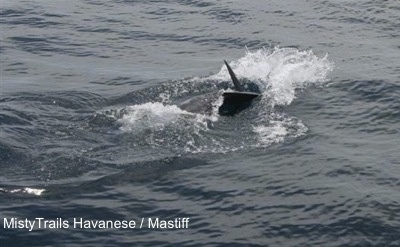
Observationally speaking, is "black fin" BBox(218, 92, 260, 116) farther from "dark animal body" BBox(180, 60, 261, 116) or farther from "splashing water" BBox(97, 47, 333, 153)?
"splashing water" BBox(97, 47, 333, 153)

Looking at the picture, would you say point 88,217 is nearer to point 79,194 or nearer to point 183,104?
point 79,194

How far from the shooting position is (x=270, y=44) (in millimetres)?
29953

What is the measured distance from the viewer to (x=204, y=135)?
64.9 feet

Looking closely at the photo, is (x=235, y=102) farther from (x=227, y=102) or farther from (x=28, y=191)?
(x=28, y=191)

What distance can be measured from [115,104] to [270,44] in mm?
9561

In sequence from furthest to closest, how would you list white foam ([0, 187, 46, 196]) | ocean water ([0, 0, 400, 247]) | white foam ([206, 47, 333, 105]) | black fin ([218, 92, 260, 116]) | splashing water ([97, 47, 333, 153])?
white foam ([206, 47, 333, 105]), black fin ([218, 92, 260, 116]), splashing water ([97, 47, 333, 153]), white foam ([0, 187, 46, 196]), ocean water ([0, 0, 400, 247])

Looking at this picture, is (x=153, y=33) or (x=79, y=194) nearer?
(x=79, y=194)

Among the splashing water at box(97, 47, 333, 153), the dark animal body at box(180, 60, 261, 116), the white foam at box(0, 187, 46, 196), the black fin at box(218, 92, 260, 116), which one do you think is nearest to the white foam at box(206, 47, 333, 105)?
the splashing water at box(97, 47, 333, 153)

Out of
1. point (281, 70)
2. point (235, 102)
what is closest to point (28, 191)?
point (235, 102)

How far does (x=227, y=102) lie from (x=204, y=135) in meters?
2.86

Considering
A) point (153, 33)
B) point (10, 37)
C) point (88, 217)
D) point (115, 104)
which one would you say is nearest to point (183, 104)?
point (115, 104)

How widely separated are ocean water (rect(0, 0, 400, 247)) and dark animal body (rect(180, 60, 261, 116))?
0.35 m

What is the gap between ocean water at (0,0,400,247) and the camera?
601 inches

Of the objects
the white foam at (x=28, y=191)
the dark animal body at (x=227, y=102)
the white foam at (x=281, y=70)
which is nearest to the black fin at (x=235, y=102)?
the dark animal body at (x=227, y=102)
